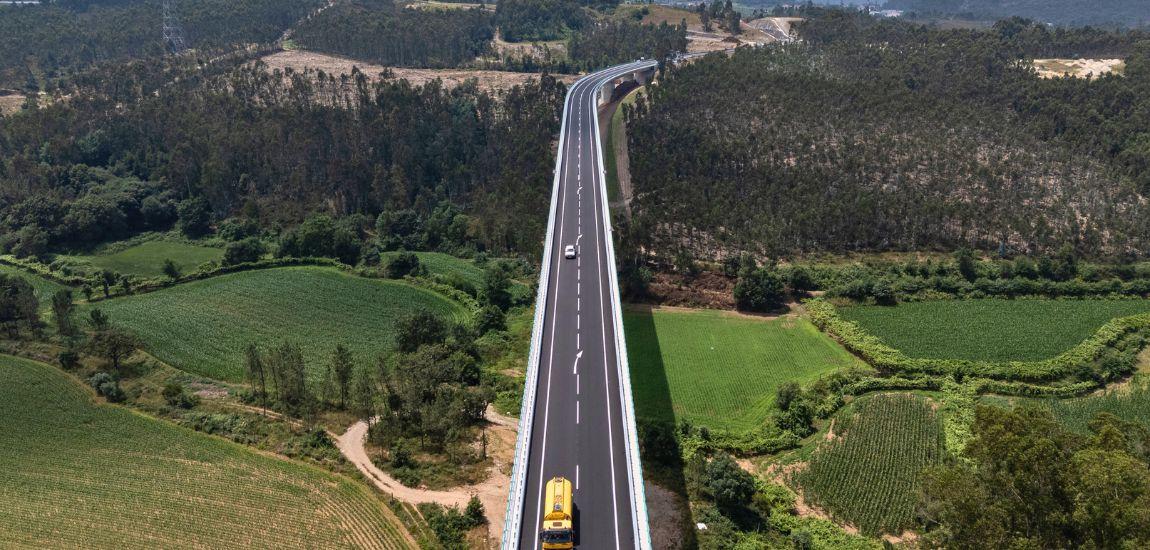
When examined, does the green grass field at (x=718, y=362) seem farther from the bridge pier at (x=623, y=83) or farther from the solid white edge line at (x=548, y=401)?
the bridge pier at (x=623, y=83)

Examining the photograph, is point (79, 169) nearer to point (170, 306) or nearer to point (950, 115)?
point (170, 306)

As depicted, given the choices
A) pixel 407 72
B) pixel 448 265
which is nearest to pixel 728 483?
pixel 448 265

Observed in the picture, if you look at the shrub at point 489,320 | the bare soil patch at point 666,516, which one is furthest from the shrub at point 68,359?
the bare soil patch at point 666,516

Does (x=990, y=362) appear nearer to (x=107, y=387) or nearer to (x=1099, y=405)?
(x=1099, y=405)

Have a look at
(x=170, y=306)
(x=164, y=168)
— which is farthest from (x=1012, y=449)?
(x=164, y=168)

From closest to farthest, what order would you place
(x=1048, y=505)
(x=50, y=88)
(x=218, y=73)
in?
(x=1048, y=505), (x=50, y=88), (x=218, y=73)

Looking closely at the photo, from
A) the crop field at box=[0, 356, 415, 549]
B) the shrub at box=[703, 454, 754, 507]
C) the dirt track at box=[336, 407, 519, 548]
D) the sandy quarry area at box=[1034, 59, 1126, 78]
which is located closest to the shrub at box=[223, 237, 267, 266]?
the crop field at box=[0, 356, 415, 549]
